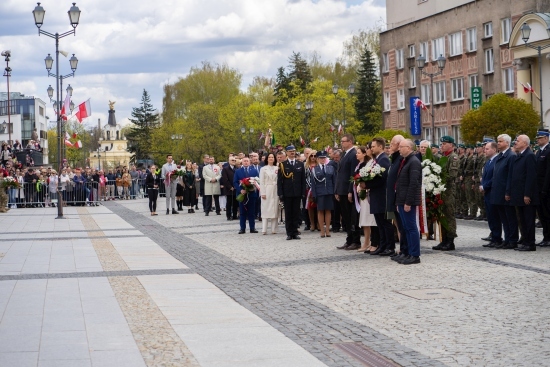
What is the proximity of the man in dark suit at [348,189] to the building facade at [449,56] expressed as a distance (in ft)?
109

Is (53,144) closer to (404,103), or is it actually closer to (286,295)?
(404,103)

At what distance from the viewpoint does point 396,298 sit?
11648mm

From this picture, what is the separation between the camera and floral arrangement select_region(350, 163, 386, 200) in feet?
55.0

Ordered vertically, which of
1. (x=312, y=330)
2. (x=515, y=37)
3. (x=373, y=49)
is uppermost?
(x=373, y=49)

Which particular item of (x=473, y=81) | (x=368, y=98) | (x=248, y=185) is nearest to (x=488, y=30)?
(x=473, y=81)

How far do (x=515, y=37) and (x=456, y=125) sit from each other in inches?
436

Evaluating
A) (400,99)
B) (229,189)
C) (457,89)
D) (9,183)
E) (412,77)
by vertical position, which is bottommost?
(229,189)

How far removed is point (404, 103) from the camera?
70.9m

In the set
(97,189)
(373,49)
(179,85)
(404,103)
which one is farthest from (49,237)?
(179,85)

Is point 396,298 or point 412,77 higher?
point 412,77

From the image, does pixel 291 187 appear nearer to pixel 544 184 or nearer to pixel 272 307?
pixel 544 184

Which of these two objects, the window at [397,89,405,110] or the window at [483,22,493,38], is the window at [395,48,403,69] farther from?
the window at [483,22,493,38]

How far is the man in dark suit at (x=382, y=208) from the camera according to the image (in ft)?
55.0

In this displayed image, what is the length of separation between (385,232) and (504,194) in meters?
2.48
